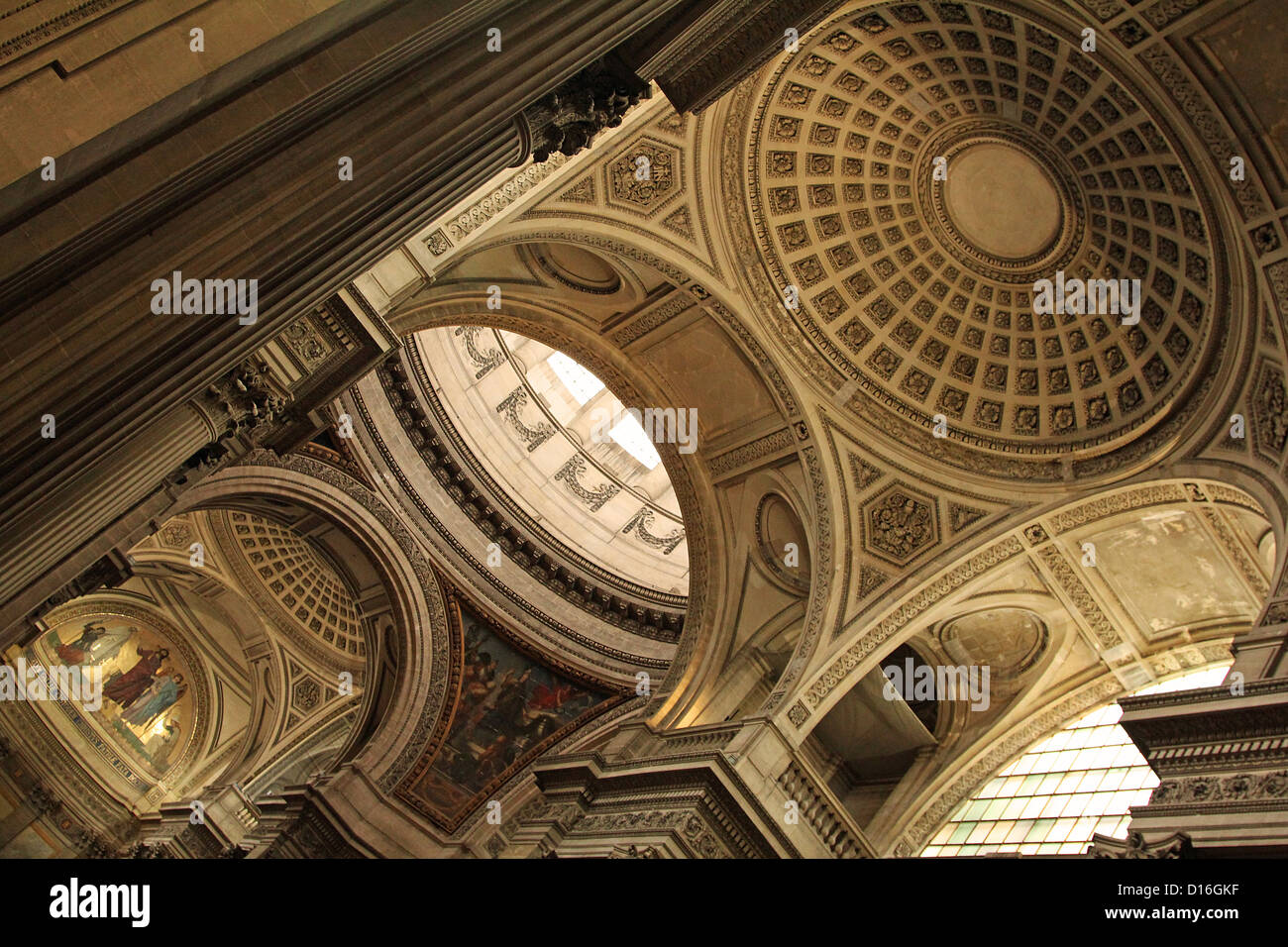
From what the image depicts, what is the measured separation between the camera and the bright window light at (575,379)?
2569 cm

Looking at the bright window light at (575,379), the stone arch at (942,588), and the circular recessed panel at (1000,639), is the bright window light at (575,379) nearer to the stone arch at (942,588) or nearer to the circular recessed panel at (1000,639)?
the circular recessed panel at (1000,639)

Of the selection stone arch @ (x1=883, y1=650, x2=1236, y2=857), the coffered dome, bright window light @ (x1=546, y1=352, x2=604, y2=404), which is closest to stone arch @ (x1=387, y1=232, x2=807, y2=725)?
the coffered dome

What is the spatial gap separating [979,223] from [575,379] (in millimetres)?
14694

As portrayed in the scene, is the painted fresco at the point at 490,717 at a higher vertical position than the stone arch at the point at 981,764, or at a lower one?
higher

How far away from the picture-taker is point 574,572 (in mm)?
21031

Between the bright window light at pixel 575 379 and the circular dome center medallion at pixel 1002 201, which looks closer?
the circular dome center medallion at pixel 1002 201

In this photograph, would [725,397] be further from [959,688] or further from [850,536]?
[959,688]

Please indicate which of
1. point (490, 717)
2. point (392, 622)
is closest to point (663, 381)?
point (392, 622)

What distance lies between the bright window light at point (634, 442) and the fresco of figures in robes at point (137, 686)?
12.9 metres

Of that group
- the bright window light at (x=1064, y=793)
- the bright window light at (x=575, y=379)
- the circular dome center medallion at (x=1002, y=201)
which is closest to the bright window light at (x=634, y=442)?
the bright window light at (x=575, y=379)

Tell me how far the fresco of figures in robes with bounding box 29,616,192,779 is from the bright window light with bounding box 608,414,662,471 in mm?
12901

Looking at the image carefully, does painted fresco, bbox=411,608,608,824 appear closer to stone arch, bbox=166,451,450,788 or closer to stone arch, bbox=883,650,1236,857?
stone arch, bbox=166,451,450,788
